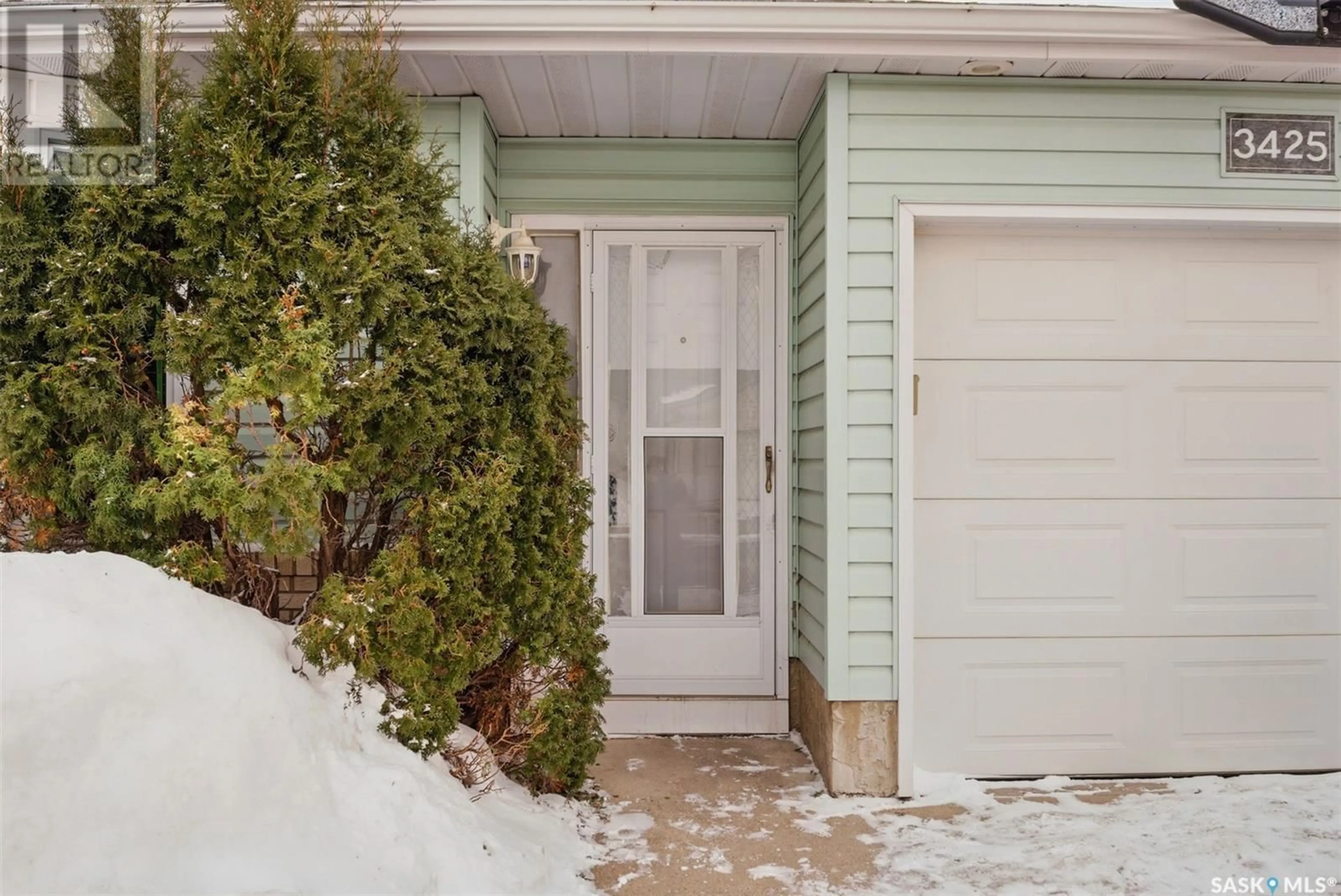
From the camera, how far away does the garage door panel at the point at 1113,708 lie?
372 cm

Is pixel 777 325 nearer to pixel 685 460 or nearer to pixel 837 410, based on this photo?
pixel 685 460

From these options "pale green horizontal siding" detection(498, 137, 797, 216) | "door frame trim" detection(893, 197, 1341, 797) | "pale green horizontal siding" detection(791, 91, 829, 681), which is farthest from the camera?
"pale green horizontal siding" detection(498, 137, 797, 216)

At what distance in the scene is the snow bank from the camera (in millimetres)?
2033

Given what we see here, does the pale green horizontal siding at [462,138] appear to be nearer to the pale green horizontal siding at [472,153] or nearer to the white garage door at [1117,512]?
the pale green horizontal siding at [472,153]

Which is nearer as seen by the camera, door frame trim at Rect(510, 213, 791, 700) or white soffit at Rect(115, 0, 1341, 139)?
white soffit at Rect(115, 0, 1341, 139)

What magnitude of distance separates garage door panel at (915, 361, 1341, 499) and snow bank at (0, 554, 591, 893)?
212cm

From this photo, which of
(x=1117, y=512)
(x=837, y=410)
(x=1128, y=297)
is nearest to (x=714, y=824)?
(x=837, y=410)

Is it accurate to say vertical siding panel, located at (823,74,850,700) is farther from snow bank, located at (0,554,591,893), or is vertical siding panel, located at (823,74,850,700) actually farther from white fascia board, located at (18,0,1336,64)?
snow bank, located at (0,554,591,893)

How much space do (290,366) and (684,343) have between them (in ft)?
6.56

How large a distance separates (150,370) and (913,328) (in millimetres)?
2620

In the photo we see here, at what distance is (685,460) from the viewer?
4.34 m

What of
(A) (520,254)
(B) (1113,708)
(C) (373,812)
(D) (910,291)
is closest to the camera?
(C) (373,812)
